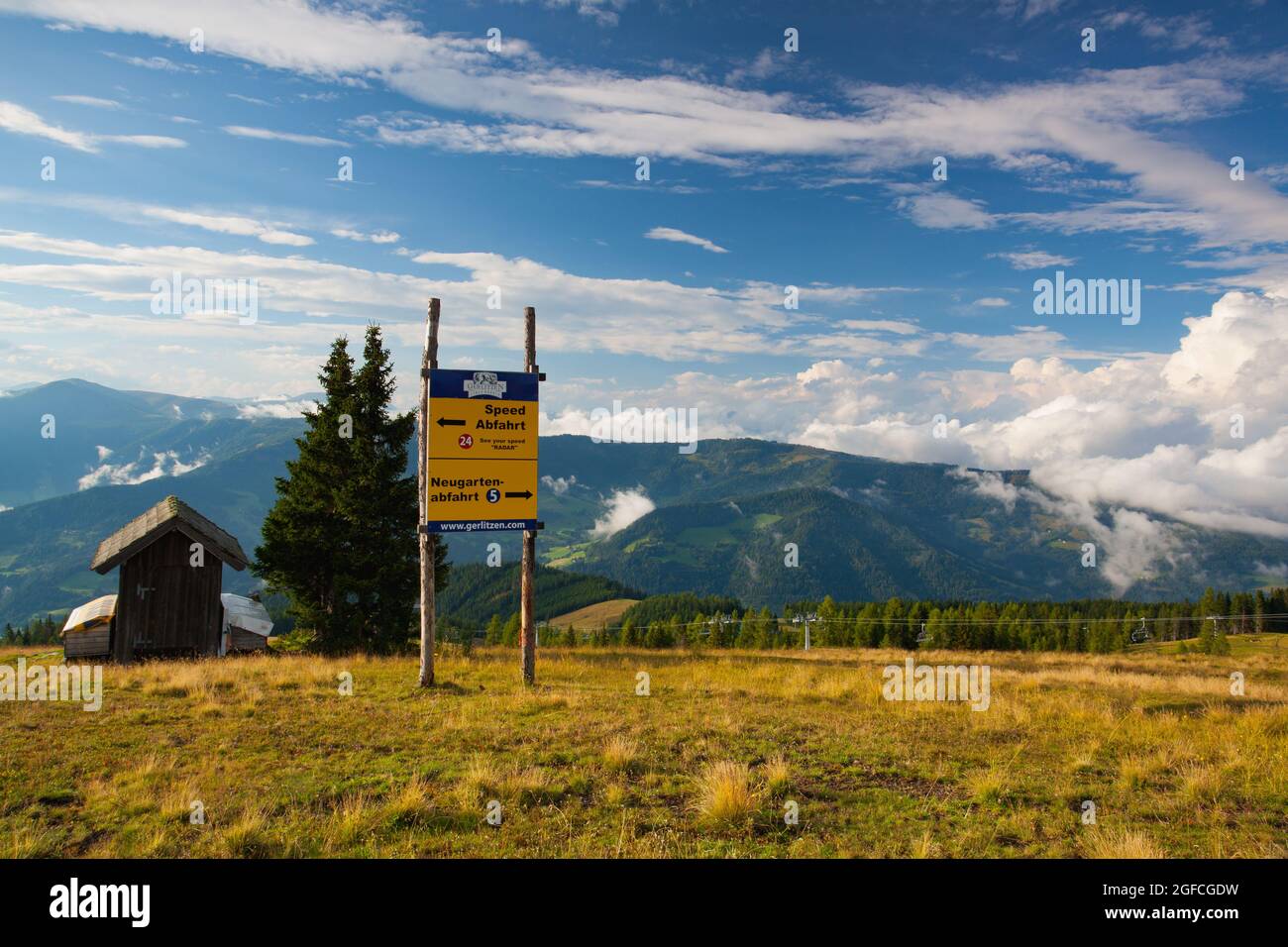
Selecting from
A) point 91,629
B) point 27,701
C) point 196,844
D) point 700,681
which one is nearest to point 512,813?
point 196,844

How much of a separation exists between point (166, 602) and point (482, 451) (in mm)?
13206

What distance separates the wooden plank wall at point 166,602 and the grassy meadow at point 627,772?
5.35 m

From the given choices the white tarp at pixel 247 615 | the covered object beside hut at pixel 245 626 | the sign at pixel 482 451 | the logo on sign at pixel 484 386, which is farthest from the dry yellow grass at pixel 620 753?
the white tarp at pixel 247 615

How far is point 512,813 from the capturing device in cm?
743

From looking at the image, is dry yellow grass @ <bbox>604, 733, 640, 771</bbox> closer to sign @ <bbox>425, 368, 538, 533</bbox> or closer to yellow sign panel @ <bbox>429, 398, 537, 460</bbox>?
sign @ <bbox>425, 368, 538, 533</bbox>

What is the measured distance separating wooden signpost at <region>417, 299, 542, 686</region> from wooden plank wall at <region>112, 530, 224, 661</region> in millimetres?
10447

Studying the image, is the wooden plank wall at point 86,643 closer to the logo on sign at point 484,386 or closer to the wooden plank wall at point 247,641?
the wooden plank wall at point 247,641

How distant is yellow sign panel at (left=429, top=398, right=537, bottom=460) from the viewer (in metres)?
15.7

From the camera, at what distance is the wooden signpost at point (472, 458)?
51.5 feet

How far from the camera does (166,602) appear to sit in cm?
2084

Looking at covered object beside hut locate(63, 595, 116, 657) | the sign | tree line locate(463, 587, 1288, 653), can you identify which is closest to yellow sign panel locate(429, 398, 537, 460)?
the sign
